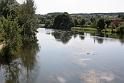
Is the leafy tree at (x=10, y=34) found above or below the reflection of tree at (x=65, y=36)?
above

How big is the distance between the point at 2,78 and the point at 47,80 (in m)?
3.89

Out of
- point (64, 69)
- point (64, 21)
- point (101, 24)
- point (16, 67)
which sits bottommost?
point (64, 21)

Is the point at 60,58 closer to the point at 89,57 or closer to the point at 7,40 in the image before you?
the point at 89,57

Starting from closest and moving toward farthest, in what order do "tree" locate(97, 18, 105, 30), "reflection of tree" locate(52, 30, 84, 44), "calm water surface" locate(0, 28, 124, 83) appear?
"calm water surface" locate(0, 28, 124, 83) → "reflection of tree" locate(52, 30, 84, 44) → "tree" locate(97, 18, 105, 30)

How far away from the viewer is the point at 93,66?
3028 cm

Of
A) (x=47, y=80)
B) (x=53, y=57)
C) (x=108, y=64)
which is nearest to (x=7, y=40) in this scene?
(x=53, y=57)

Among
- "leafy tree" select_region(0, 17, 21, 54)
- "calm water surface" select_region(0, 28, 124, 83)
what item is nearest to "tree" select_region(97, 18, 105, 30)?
"calm water surface" select_region(0, 28, 124, 83)

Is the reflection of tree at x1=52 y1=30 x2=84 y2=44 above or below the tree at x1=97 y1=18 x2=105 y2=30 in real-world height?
below

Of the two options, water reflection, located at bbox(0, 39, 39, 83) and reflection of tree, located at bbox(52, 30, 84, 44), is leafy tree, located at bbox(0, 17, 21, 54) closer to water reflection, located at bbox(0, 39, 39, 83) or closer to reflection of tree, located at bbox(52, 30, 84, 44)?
water reflection, located at bbox(0, 39, 39, 83)

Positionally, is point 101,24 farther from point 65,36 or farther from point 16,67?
point 16,67

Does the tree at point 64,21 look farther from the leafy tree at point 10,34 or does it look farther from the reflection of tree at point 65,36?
the leafy tree at point 10,34

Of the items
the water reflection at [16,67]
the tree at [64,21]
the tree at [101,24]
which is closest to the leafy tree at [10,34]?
the water reflection at [16,67]

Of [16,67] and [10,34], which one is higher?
[10,34]

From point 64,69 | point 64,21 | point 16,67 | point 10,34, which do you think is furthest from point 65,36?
point 16,67
